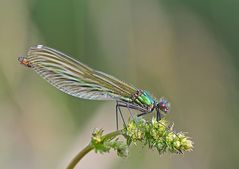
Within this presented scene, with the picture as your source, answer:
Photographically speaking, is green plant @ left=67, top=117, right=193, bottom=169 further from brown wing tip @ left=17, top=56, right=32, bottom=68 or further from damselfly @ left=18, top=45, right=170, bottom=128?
brown wing tip @ left=17, top=56, right=32, bottom=68

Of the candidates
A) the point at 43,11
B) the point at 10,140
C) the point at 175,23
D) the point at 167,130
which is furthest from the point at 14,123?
the point at 167,130

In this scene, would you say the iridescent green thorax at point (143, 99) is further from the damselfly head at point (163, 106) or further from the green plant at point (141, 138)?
the green plant at point (141, 138)

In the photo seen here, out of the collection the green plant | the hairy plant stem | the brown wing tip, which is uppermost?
the brown wing tip

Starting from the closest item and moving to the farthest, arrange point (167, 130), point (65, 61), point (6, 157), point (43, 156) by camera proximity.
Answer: point (167, 130) < point (65, 61) < point (6, 157) < point (43, 156)

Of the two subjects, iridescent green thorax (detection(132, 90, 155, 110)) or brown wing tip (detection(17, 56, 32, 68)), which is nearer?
brown wing tip (detection(17, 56, 32, 68))

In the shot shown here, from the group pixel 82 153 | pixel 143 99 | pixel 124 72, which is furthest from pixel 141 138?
pixel 124 72

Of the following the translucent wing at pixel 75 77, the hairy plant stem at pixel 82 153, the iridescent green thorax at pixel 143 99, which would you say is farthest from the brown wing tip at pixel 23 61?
the hairy plant stem at pixel 82 153

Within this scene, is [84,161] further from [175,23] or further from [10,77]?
[175,23]

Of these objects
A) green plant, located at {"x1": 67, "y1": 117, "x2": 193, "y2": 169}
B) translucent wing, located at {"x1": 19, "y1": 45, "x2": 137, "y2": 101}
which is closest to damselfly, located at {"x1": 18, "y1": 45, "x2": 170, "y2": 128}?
translucent wing, located at {"x1": 19, "y1": 45, "x2": 137, "y2": 101}

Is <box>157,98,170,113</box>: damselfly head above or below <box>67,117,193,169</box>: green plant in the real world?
above
